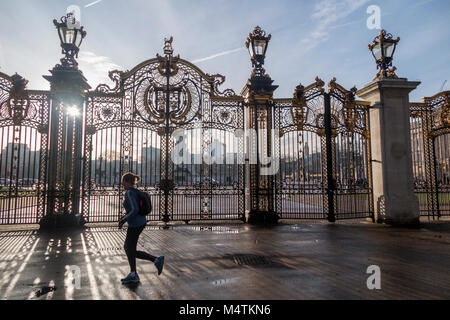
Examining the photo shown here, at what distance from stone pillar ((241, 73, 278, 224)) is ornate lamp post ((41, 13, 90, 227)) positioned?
243 inches

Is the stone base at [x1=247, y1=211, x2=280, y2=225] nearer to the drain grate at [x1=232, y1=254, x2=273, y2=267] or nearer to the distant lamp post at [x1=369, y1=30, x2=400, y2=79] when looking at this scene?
Answer: the drain grate at [x1=232, y1=254, x2=273, y2=267]

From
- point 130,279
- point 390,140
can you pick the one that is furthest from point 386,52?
point 130,279

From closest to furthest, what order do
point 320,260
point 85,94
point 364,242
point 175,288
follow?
point 175,288
point 320,260
point 364,242
point 85,94

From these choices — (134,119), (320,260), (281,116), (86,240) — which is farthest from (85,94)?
(320,260)

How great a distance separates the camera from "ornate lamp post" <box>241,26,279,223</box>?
1046 cm

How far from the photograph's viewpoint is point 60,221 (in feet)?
30.8

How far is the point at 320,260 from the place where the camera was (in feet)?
18.9

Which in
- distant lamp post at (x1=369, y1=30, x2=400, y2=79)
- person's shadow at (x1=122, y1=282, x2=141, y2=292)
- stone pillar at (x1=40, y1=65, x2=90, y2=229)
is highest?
distant lamp post at (x1=369, y1=30, x2=400, y2=79)

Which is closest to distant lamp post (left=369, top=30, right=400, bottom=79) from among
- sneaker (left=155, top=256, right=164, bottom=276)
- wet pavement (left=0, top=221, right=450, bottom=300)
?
wet pavement (left=0, top=221, right=450, bottom=300)

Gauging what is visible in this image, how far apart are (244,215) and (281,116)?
4131 mm

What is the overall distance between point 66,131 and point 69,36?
352 centimetres

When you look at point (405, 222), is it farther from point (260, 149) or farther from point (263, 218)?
point (260, 149)

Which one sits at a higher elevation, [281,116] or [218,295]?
[281,116]

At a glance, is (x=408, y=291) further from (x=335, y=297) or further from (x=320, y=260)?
(x=320, y=260)
